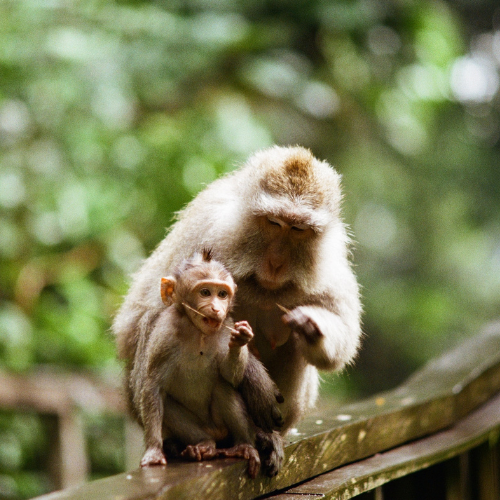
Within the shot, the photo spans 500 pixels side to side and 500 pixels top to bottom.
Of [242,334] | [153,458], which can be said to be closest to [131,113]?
[242,334]

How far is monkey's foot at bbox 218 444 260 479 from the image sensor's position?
183 cm

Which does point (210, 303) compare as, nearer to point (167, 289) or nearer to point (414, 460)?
point (167, 289)

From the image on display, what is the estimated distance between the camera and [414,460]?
2.36 meters

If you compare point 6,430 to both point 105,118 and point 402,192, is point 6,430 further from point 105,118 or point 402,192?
point 402,192

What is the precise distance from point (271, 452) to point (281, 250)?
74 centimetres

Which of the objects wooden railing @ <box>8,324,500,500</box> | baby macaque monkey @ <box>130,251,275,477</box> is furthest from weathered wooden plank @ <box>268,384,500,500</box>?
baby macaque monkey @ <box>130,251,275,477</box>

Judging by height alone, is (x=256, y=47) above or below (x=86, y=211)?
above

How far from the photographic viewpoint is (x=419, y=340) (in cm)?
1097

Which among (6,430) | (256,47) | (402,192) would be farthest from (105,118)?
(402,192)

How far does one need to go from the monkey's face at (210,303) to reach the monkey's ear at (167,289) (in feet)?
0.31

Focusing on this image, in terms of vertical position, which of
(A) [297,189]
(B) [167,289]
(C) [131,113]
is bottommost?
(B) [167,289]

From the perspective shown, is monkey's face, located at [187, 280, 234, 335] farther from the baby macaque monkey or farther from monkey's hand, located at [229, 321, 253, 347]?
monkey's hand, located at [229, 321, 253, 347]

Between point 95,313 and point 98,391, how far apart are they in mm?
944

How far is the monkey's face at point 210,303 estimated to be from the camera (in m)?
2.08
